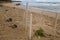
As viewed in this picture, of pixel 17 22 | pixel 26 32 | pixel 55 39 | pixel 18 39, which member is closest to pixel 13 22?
pixel 17 22

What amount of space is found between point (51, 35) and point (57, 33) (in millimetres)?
64

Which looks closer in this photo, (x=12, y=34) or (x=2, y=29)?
(x=12, y=34)

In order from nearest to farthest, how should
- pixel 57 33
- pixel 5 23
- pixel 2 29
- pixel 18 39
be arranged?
1. pixel 18 39
2. pixel 57 33
3. pixel 2 29
4. pixel 5 23

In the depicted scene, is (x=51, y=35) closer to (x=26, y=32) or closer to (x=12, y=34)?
(x=26, y=32)

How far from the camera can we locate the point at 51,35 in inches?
54.5

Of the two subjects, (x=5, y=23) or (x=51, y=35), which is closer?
(x=51, y=35)

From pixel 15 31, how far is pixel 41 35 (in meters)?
0.28

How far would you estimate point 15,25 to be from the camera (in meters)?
1.62

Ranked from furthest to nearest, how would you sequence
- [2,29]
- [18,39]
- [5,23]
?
[5,23] < [2,29] < [18,39]

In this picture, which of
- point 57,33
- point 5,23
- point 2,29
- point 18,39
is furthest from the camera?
point 5,23

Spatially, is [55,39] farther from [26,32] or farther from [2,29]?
[2,29]

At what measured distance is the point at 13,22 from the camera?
5.69 feet

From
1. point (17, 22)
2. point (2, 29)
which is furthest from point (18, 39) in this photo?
point (17, 22)

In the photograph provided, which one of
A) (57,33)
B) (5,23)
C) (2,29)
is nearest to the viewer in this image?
(57,33)
